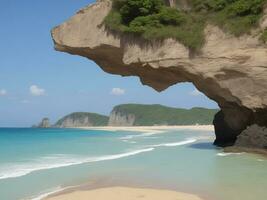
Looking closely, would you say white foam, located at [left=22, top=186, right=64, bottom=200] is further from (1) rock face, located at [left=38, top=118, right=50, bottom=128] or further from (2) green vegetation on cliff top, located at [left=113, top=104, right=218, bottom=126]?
(1) rock face, located at [left=38, top=118, right=50, bottom=128]

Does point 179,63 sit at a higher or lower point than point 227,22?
lower

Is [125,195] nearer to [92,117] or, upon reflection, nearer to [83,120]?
[83,120]

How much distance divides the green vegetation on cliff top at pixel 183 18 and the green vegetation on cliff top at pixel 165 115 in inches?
4045

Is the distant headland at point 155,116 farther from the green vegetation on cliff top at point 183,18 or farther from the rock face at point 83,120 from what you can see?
the green vegetation on cliff top at point 183,18

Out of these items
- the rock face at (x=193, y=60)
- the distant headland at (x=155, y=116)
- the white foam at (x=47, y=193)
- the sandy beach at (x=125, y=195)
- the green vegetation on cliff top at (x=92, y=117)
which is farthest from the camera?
the green vegetation on cliff top at (x=92, y=117)

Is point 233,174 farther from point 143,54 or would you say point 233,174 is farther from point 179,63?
point 143,54

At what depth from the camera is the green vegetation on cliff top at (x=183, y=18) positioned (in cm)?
1675

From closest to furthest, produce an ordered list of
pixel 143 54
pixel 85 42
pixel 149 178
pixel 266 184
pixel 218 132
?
pixel 266 184 < pixel 149 178 < pixel 143 54 < pixel 85 42 < pixel 218 132

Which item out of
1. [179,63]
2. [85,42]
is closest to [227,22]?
[179,63]

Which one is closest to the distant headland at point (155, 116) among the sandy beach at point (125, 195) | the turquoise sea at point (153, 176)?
the turquoise sea at point (153, 176)

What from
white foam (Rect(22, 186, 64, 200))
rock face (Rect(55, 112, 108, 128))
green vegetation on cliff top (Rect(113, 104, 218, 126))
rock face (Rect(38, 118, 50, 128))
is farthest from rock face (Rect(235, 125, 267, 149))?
rock face (Rect(55, 112, 108, 128))

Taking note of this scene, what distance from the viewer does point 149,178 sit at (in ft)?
35.7

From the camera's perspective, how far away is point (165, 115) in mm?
134125

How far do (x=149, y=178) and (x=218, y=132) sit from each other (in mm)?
13337
